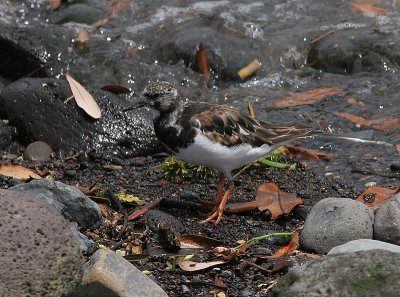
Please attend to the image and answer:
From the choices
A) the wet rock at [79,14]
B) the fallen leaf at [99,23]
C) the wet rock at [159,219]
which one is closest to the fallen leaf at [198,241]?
the wet rock at [159,219]

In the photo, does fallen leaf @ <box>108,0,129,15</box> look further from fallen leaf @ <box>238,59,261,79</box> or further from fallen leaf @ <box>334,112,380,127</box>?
fallen leaf @ <box>334,112,380,127</box>

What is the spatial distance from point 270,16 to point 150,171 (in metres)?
4.67

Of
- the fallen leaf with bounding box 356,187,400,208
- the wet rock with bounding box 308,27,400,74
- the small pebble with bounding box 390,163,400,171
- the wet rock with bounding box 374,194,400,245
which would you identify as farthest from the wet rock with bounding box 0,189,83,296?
the wet rock with bounding box 308,27,400,74

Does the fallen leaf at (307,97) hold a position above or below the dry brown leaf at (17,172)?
below

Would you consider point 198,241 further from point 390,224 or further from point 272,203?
point 390,224

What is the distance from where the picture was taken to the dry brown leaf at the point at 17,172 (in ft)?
A: 21.5

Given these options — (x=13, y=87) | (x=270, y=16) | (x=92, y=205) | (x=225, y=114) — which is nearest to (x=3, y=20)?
(x=13, y=87)

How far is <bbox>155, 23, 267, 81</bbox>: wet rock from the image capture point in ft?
31.7

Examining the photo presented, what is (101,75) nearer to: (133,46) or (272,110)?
(133,46)

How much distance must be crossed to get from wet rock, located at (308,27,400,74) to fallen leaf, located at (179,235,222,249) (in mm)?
4724

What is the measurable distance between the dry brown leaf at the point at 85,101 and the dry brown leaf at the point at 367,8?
15.5ft

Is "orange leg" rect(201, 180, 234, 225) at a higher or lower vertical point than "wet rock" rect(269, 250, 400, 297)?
lower

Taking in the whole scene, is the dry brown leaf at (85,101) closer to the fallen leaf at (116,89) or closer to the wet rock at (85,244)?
the fallen leaf at (116,89)

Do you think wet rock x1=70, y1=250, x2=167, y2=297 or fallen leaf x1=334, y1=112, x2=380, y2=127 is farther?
fallen leaf x1=334, y1=112, x2=380, y2=127
